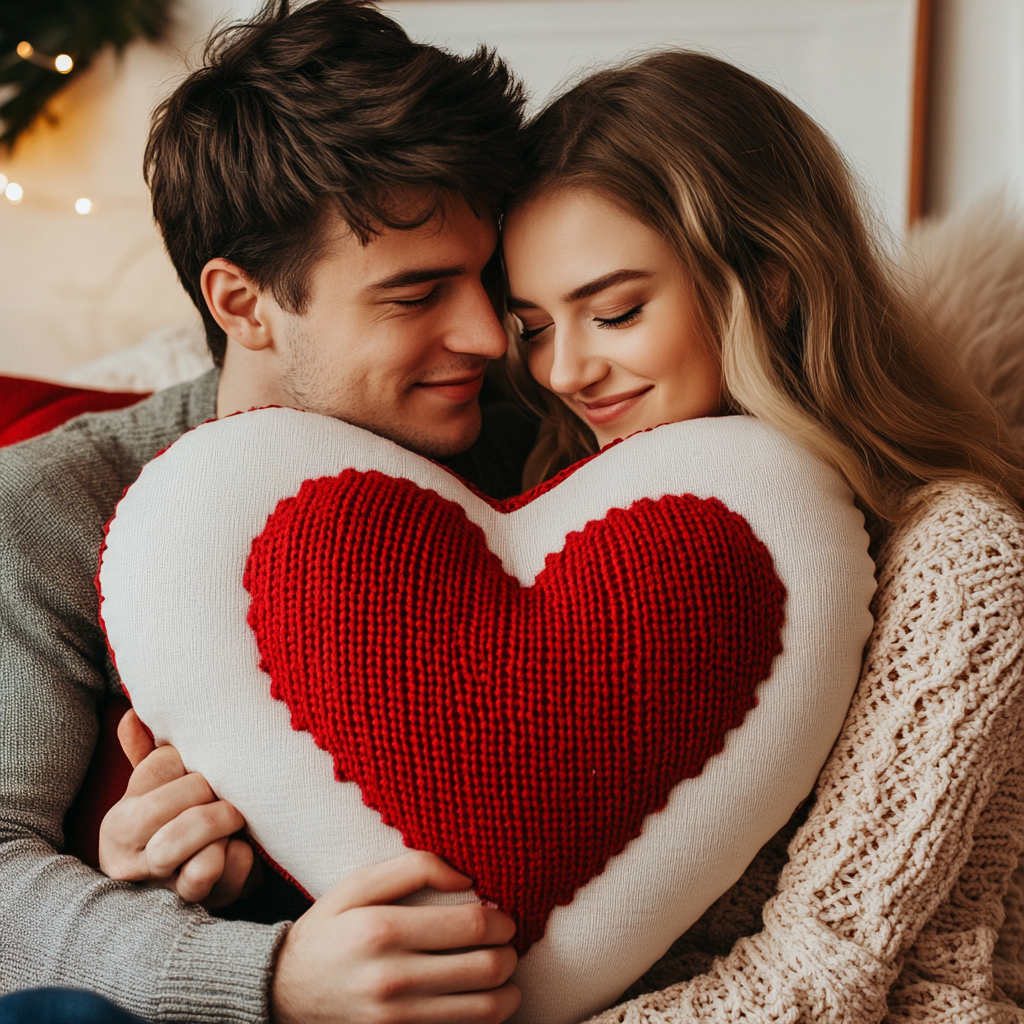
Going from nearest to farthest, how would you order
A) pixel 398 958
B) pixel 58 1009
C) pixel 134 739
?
pixel 58 1009, pixel 398 958, pixel 134 739

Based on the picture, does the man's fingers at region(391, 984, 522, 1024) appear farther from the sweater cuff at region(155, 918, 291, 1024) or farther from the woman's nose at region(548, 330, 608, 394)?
the woman's nose at region(548, 330, 608, 394)

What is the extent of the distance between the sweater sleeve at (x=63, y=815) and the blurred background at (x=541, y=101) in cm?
84

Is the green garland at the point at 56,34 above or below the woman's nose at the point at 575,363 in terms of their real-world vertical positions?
above

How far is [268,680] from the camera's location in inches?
26.7

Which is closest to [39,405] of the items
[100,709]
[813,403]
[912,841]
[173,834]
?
[100,709]

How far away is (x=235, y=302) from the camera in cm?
106

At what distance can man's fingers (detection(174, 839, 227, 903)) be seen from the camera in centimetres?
69

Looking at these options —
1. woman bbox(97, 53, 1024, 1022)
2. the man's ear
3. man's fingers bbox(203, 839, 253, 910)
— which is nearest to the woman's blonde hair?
woman bbox(97, 53, 1024, 1022)

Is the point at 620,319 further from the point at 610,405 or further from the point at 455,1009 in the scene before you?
the point at 455,1009

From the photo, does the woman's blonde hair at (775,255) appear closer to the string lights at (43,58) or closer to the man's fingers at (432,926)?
the man's fingers at (432,926)

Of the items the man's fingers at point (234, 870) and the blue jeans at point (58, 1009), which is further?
the man's fingers at point (234, 870)

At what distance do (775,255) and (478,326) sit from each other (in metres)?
0.32

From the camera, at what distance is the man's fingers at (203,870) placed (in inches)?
27.0

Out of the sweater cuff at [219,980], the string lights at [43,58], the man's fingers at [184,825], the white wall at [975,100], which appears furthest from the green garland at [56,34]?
the sweater cuff at [219,980]
